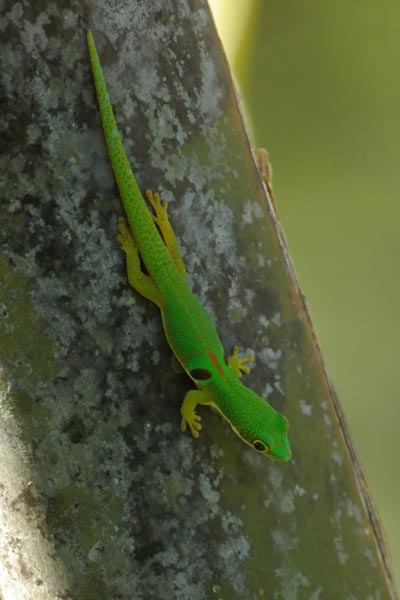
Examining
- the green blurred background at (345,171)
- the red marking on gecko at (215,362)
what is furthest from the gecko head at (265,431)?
the green blurred background at (345,171)

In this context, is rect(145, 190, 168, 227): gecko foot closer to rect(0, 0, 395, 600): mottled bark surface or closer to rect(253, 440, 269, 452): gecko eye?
rect(0, 0, 395, 600): mottled bark surface

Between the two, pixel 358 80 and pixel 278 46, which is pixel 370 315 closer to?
pixel 358 80

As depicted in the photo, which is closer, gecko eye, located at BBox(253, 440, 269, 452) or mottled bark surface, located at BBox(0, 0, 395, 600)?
mottled bark surface, located at BBox(0, 0, 395, 600)

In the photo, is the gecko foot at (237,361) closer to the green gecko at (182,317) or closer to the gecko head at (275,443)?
the green gecko at (182,317)

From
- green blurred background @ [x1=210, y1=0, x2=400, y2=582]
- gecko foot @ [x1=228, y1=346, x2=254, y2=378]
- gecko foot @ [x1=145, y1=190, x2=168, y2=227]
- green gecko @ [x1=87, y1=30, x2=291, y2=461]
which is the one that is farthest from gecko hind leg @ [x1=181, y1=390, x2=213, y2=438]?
green blurred background @ [x1=210, y1=0, x2=400, y2=582]

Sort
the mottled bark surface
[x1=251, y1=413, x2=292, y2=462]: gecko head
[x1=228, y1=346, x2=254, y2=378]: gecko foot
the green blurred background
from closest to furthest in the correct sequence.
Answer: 1. the mottled bark surface
2. [x1=251, y1=413, x2=292, y2=462]: gecko head
3. [x1=228, y1=346, x2=254, y2=378]: gecko foot
4. the green blurred background

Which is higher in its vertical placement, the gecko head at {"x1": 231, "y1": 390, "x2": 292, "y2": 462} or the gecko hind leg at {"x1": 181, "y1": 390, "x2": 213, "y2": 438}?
the gecko hind leg at {"x1": 181, "y1": 390, "x2": 213, "y2": 438}

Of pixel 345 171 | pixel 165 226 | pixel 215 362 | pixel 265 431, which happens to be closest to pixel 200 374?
pixel 215 362
